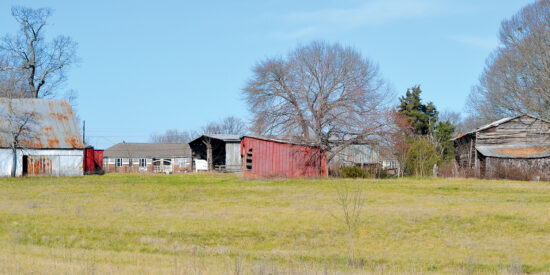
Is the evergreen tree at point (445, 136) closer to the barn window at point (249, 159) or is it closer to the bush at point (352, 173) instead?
the bush at point (352, 173)

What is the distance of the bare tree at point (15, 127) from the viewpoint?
39562 mm

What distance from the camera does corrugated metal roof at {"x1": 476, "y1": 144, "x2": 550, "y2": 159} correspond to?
37.3 m

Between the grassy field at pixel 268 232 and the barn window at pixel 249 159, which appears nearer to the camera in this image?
the grassy field at pixel 268 232

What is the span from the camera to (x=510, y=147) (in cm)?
3938

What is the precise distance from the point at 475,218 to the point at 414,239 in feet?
12.2

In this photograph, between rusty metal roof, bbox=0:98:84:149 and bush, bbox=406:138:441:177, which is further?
rusty metal roof, bbox=0:98:84:149

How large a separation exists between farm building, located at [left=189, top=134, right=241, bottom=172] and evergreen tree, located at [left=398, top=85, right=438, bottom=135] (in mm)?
17040

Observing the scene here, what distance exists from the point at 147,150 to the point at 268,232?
59978 millimetres

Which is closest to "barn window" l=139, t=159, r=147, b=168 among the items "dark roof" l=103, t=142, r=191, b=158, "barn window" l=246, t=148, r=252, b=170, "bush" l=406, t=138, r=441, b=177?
"dark roof" l=103, t=142, r=191, b=158

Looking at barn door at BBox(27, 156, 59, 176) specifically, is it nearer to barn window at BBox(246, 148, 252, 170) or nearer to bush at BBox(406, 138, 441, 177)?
barn window at BBox(246, 148, 252, 170)

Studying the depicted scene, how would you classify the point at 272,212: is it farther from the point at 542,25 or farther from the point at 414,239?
the point at 542,25

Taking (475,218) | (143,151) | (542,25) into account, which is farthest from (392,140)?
(143,151)

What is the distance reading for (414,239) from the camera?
1527cm

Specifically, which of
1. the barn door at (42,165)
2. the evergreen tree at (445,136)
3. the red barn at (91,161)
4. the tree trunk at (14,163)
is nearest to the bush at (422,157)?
the evergreen tree at (445,136)
